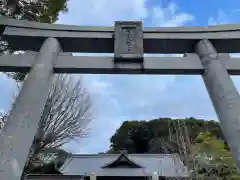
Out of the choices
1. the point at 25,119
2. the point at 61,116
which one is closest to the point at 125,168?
the point at 61,116

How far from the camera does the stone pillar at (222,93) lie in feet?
8.31

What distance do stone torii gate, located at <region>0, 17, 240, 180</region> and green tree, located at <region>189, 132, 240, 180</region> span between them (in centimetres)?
478

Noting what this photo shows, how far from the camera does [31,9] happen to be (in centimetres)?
495

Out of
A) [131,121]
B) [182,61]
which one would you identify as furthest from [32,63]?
[131,121]

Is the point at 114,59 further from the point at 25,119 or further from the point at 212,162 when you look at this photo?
the point at 212,162

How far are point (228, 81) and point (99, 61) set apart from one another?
60.2 inches

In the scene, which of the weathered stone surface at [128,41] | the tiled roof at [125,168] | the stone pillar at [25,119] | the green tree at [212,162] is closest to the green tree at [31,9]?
the stone pillar at [25,119]

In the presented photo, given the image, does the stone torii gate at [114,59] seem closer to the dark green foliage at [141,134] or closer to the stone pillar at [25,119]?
the stone pillar at [25,119]

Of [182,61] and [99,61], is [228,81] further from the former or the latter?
[99,61]

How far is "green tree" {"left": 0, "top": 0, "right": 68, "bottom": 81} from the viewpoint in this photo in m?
4.71

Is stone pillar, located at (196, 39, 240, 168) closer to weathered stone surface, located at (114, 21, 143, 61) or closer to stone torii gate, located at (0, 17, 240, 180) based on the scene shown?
stone torii gate, located at (0, 17, 240, 180)

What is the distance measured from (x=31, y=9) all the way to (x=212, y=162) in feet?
21.1

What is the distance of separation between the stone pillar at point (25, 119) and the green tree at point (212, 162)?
224 inches

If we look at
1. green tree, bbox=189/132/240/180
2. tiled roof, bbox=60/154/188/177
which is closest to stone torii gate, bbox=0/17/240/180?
green tree, bbox=189/132/240/180
